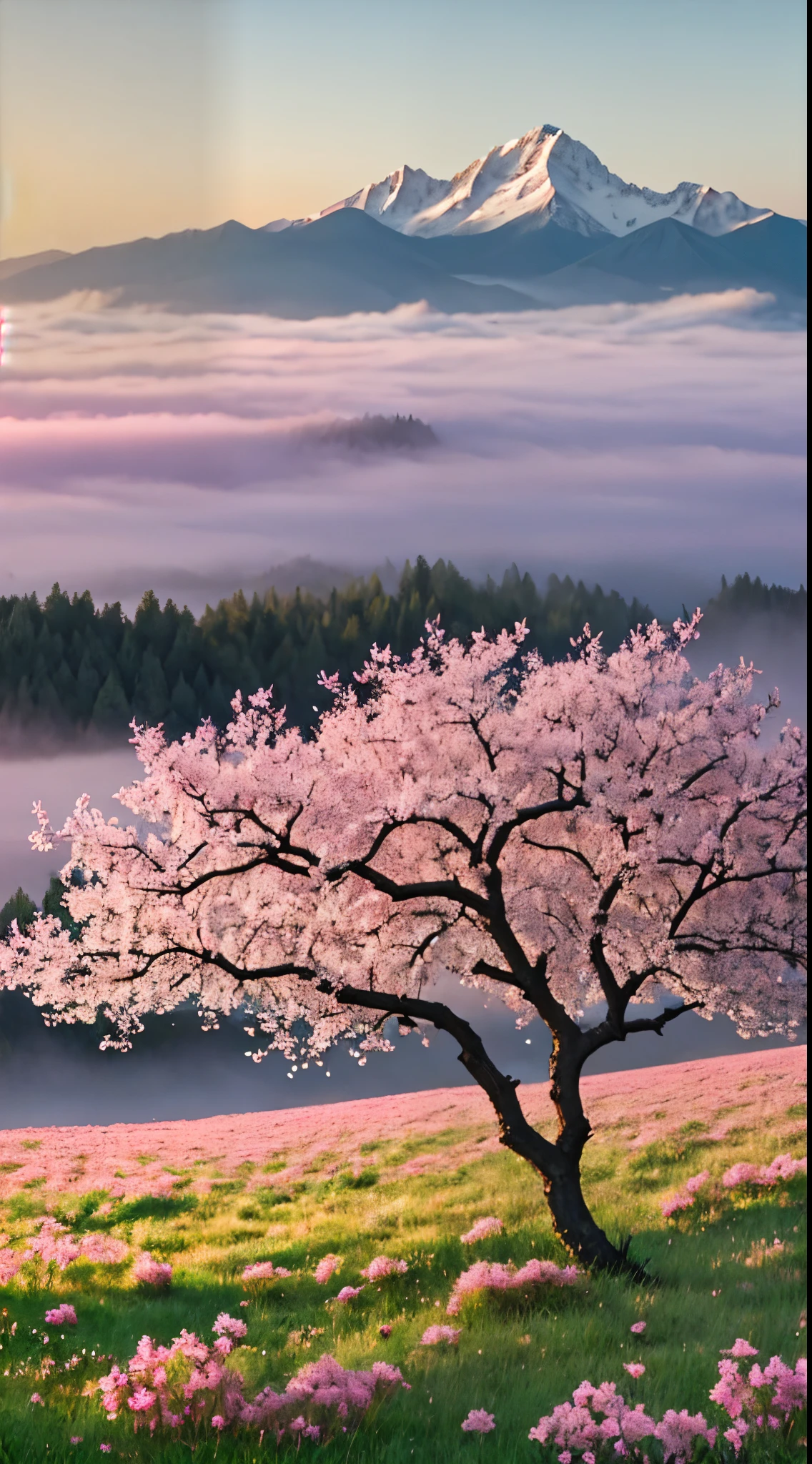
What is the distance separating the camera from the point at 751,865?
663cm

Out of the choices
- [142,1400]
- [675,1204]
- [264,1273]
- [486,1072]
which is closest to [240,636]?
[486,1072]

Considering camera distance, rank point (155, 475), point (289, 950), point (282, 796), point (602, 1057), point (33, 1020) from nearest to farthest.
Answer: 1. point (282, 796)
2. point (289, 950)
3. point (602, 1057)
4. point (155, 475)
5. point (33, 1020)

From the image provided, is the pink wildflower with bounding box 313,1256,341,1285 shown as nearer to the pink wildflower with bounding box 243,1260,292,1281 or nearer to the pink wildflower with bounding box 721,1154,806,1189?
the pink wildflower with bounding box 243,1260,292,1281

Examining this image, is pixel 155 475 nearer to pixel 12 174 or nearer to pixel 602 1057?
pixel 12 174

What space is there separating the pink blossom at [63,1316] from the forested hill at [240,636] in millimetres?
3778

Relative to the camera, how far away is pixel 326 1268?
7012 millimetres

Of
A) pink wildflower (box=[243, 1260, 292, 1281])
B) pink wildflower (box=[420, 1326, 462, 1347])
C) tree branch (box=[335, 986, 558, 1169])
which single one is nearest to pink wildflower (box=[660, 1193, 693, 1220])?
tree branch (box=[335, 986, 558, 1169])

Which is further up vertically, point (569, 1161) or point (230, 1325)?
point (569, 1161)

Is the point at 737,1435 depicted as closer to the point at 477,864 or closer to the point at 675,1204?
the point at 675,1204

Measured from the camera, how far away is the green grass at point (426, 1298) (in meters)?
5.04

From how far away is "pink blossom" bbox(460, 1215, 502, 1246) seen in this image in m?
6.91

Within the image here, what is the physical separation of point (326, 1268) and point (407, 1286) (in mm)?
640

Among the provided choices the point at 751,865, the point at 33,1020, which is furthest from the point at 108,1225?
the point at 751,865

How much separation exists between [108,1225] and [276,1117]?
4.63ft
